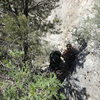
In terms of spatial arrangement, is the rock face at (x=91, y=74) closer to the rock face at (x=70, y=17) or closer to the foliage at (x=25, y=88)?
the foliage at (x=25, y=88)

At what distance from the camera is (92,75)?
5.46 meters

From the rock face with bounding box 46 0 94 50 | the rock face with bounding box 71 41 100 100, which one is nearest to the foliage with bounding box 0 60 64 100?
the rock face with bounding box 71 41 100 100

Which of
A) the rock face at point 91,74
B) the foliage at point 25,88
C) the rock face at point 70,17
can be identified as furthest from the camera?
the rock face at point 70,17

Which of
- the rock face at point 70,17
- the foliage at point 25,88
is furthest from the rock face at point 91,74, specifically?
the rock face at point 70,17

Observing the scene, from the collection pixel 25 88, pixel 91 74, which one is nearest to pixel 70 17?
pixel 91 74

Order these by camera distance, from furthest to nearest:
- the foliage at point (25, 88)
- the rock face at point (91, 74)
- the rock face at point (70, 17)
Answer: the rock face at point (70, 17)
the rock face at point (91, 74)
the foliage at point (25, 88)

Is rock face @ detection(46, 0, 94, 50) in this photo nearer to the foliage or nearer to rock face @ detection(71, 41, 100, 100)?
rock face @ detection(71, 41, 100, 100)

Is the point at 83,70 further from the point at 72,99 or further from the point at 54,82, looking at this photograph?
the point at 54,82

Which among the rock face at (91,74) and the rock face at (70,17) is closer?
the rock face at (91,74)

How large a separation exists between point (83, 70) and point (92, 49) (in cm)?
89

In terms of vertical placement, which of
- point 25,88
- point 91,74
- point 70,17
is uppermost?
point 70,17

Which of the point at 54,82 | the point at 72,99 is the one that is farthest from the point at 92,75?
the point at 54,82

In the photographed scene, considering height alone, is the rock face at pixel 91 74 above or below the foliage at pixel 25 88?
below

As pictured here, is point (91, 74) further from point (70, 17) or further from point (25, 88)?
point (70, 17)
